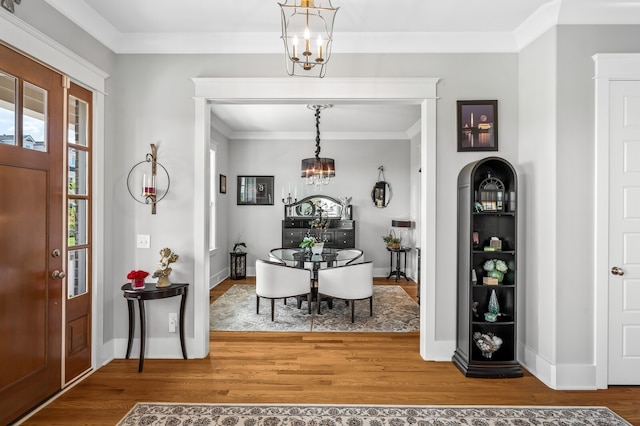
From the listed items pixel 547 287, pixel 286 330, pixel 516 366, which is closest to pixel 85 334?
pixel 286 330

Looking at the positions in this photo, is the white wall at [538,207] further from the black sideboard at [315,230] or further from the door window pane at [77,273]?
the black sideboard at [315,230]

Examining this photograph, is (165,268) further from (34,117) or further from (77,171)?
(34,117)

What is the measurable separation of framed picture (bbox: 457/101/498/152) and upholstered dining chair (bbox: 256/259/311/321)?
7.49ft

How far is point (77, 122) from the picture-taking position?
9.18 feet

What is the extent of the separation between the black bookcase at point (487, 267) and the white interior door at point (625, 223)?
0.68 metres

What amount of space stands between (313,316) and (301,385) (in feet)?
5.66

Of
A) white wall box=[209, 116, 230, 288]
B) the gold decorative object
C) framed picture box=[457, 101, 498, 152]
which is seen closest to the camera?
the gold decorative object

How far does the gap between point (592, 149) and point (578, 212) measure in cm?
49

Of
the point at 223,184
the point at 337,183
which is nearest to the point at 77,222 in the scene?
the point at 223,184

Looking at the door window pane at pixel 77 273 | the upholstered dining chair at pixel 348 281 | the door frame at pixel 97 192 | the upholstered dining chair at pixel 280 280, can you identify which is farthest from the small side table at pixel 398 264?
the door window pane at pixel 77 273

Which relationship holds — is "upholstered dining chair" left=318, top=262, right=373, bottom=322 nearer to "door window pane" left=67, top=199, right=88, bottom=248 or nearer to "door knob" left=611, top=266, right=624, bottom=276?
"door knob" left=611, top=266, right=624, bottom=276

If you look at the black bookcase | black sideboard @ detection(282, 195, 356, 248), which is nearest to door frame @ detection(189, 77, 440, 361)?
the black bookcase

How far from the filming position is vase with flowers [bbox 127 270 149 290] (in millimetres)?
2877

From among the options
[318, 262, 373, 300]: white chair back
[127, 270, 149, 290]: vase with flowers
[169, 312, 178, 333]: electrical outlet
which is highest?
[127, 270, 149, 290]: vase with flowers
